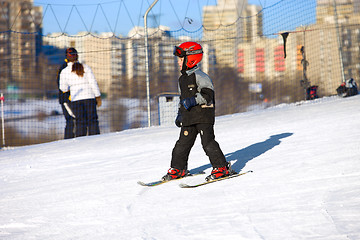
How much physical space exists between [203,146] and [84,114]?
420cm

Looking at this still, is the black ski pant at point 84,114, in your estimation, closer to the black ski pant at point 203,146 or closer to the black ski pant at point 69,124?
the black ski pant at point 69,124

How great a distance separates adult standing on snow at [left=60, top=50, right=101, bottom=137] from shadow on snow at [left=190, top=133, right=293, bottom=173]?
3.20 metres

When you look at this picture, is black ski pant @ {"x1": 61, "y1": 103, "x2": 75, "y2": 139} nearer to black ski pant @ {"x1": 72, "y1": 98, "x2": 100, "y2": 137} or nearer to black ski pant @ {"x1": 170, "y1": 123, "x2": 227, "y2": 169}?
black ski pant @ {"x1": 72, "y1": 98, "x2": 100, "y2": 137}

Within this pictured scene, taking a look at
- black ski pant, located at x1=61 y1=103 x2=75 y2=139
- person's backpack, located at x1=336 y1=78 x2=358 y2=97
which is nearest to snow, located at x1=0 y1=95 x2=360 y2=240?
black ski pant, located at x1=61 y1=103 x2=75 y2=139

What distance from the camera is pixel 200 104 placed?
4.01m

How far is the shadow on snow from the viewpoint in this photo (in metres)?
4.55

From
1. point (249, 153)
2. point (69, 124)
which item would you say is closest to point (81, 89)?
point (69, 124)

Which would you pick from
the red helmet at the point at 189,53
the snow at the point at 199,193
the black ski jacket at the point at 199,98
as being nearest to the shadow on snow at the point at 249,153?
the snow at the point at 199,193

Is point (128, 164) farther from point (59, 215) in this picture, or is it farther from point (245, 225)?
point (245, 225)

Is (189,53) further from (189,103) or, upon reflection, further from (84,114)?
(84,114)

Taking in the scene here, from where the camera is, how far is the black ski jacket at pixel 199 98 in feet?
13.1

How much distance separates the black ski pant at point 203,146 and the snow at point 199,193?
186mm

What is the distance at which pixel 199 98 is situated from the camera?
13.0 ft

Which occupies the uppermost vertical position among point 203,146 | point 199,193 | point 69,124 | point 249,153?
point 69,124
